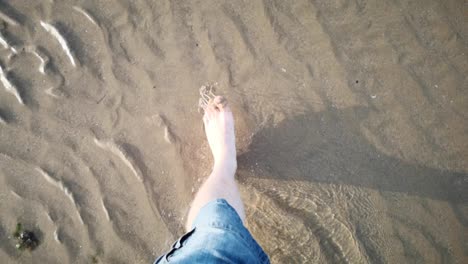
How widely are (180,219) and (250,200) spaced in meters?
0.52

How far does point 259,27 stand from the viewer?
9.05 ft

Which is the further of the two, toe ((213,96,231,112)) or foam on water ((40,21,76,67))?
foam on water ((40,21,76,67))

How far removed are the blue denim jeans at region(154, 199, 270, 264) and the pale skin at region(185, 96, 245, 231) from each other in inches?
12.9

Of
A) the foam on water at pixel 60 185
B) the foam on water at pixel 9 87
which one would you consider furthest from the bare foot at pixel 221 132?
the foam on water at pixel 9 87

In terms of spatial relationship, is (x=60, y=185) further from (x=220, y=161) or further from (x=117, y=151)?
(x=220, y=161)

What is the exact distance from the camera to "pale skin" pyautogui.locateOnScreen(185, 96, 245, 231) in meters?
2.30

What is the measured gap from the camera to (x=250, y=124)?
8.79 ft

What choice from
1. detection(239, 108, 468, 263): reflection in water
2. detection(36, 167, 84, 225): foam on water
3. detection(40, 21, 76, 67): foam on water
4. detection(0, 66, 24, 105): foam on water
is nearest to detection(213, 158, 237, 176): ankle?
detection(239, 108, 468, 263): reflection in water

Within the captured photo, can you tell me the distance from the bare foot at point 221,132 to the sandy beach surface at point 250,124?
0.12 metres

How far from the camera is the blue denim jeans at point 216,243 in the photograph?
1.58 metres

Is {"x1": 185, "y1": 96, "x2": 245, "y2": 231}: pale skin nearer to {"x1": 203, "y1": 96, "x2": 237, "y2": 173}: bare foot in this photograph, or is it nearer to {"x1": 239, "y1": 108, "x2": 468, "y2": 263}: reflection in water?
{"x1": 203, "y1": 96, "x2": 237, "y2": 173}: bare foot

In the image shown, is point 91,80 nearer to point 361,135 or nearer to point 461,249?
point 361,135

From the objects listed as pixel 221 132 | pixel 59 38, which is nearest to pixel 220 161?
pixel 221 132

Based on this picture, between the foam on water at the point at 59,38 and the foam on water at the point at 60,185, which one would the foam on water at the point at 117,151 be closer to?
the foam on water at the point at 60,185
